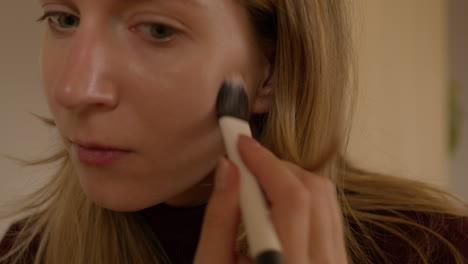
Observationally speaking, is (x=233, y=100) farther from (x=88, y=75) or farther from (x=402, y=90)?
(x=402, y=90)

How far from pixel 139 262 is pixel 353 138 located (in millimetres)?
458

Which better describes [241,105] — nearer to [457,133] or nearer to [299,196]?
[299,196]

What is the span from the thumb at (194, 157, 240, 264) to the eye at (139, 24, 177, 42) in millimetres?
148

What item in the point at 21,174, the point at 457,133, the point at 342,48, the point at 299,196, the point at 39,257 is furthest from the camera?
the point at 457,133

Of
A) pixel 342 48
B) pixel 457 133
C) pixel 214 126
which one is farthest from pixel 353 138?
pixel 457 133

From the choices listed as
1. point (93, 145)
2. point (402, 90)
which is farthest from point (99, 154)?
point (402, 90)

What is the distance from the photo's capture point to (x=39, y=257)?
699 millimetres

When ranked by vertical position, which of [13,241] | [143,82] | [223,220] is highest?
[143,82]

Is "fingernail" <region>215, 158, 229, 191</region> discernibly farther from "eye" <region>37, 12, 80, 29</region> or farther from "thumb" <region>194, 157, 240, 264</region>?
"eye" <region>37, 12, 80, 29</region>

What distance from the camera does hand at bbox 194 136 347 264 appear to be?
340 millimetres

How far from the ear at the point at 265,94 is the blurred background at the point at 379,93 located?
23 centimetres

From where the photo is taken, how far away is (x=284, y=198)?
0.34 metres

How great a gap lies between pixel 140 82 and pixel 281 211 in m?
0.18

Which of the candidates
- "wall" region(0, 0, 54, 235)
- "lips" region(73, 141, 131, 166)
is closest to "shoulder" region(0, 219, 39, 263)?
"wall" region(0, 0, 54, 235)
